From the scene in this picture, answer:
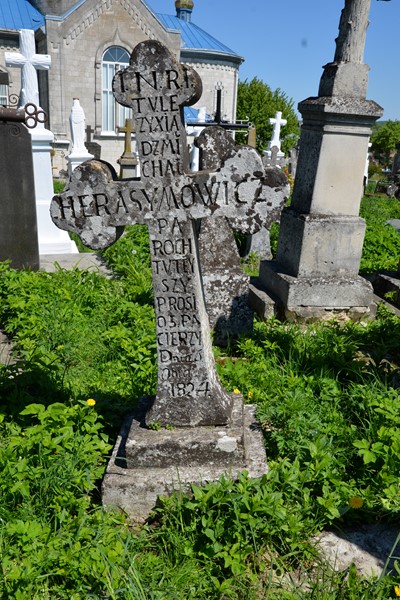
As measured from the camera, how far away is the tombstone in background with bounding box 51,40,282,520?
2297 mm

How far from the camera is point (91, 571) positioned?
201cm

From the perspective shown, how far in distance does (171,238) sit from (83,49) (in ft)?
71.5

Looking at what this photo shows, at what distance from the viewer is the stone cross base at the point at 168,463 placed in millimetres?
2490

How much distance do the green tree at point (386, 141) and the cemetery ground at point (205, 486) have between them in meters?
32.1

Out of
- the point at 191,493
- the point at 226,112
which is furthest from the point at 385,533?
the point at 226,112

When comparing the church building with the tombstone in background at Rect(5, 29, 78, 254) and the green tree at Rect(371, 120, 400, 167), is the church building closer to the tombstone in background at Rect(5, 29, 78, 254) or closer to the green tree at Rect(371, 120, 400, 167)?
the tombstone in background at Rect(5, 29, 78, 254)

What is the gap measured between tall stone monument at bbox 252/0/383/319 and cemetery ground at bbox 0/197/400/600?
91cm

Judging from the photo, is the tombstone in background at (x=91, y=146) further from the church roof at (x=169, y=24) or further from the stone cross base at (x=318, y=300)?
the stone cross base at (x=318, y=300)

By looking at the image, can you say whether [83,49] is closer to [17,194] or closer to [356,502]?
[17,194]

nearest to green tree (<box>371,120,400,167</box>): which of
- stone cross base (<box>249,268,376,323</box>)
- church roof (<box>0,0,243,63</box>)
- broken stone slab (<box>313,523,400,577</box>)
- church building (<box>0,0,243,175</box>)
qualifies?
church roof (<box>0,0,243,63</box>)

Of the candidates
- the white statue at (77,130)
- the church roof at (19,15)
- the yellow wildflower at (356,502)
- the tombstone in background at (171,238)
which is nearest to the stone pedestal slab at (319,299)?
the tombstone in background at (171,238)

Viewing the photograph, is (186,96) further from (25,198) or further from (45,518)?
(25,198)

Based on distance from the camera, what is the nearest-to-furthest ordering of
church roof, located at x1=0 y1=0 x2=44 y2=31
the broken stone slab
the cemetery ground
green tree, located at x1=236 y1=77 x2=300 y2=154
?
the cemetery ground, the broken stone slab, church roof, located at x1=0 y1=0 x2=44 y2=31, green tree, located at x1=236 y1=77 x2=300 y2=154

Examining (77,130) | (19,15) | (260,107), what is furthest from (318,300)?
(260,107)
